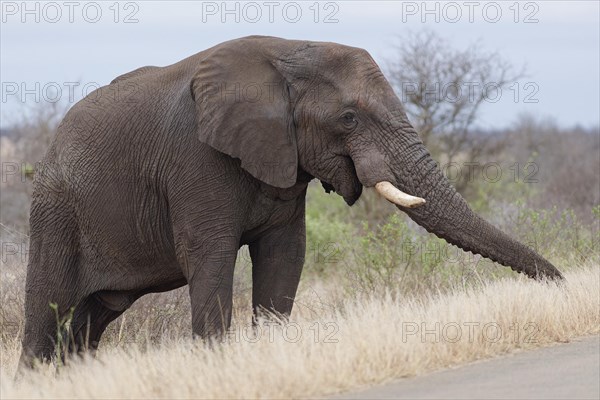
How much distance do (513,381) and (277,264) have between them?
8.19ft

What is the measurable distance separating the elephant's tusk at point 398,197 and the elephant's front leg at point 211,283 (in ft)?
3.74

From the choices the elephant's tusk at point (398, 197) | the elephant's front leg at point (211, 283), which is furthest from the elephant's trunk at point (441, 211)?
the elephant's front leg at point (211, 283)

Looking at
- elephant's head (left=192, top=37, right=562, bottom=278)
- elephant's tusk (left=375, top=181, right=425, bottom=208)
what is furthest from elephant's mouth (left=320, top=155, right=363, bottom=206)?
elephant's tusk (left=375, top=181, right=425, bottom=208)

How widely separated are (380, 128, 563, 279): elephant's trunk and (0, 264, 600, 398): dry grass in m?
0.43

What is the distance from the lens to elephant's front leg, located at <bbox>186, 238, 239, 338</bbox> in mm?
8727

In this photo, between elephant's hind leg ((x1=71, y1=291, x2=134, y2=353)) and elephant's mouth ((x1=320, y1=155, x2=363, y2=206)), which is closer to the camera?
elephant's mouth ((x1=320, y1=155, x2=363, y2=206))

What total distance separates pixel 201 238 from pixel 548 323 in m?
2.42

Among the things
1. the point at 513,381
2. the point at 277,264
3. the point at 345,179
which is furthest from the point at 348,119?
the point at 513,381

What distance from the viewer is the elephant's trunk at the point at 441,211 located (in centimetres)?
855

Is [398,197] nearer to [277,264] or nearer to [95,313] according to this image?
[277,264]

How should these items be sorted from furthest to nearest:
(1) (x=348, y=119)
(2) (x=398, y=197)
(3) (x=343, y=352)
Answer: (1) (x=348, y=119)
(2) (x=398, y=197)
(3) (x=343, y=352)

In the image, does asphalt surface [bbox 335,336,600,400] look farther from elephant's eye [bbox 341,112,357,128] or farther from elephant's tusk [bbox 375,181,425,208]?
elephant's eye [bbox 341,112,357,128]

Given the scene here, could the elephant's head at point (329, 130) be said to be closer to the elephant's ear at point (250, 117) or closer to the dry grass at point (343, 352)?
the elephant's ear at point (250, 117)

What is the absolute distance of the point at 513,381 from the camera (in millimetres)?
7270
